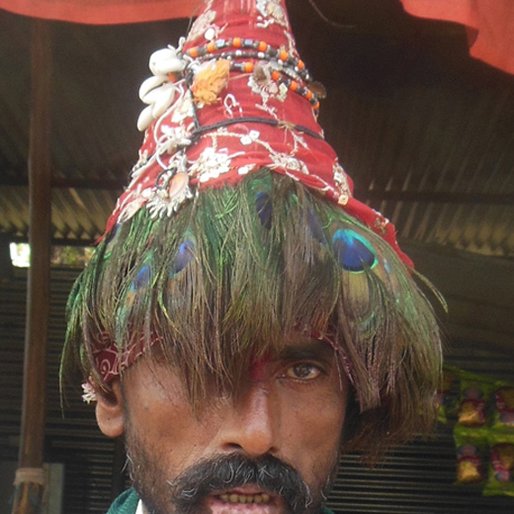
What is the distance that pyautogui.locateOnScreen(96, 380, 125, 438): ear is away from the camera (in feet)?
4.90

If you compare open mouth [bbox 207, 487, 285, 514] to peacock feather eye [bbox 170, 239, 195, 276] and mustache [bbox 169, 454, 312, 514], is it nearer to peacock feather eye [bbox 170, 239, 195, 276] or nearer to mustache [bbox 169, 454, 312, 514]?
mustache [bbox 169, 454, 312, 514]

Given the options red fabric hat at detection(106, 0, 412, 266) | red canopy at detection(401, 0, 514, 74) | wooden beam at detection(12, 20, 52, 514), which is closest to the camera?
red fabric hat at detection(106, 0, 412, 266)

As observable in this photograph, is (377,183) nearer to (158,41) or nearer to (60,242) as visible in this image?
(158,41)

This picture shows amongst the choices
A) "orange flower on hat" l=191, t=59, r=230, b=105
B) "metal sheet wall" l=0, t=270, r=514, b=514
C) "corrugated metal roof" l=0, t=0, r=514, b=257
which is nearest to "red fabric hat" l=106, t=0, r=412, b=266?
"orange flower on hat" l=191, t=59, r=230, b=105

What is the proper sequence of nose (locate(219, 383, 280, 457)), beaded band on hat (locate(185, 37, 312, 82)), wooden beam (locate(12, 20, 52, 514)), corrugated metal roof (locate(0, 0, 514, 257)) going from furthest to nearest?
corrugated metal roof (locate(0, 0, 514, 257)) → wooden beam (locate(12, 20, 52, 514)) → beaded band on hat (locate(185, 37, 312, 82)) → nose (locate(219, 383, 280, 457))

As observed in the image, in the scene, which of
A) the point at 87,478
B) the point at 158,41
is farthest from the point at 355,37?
the point at 87,478

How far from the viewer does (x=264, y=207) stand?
1.33 meters

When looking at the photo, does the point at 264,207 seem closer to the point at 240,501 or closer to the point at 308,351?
the point at 308,351

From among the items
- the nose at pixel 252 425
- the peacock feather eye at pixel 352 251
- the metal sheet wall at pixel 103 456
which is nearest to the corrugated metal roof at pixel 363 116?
the metal sheet wall at pixel 103 456

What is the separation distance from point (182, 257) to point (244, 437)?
26 cm

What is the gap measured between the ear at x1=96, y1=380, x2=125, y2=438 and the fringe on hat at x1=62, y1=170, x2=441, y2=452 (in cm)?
7

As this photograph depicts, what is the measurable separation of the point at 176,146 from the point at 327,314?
36 cm

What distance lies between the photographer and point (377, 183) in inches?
126

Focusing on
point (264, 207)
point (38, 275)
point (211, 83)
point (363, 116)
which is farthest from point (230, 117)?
point (363, 116)
